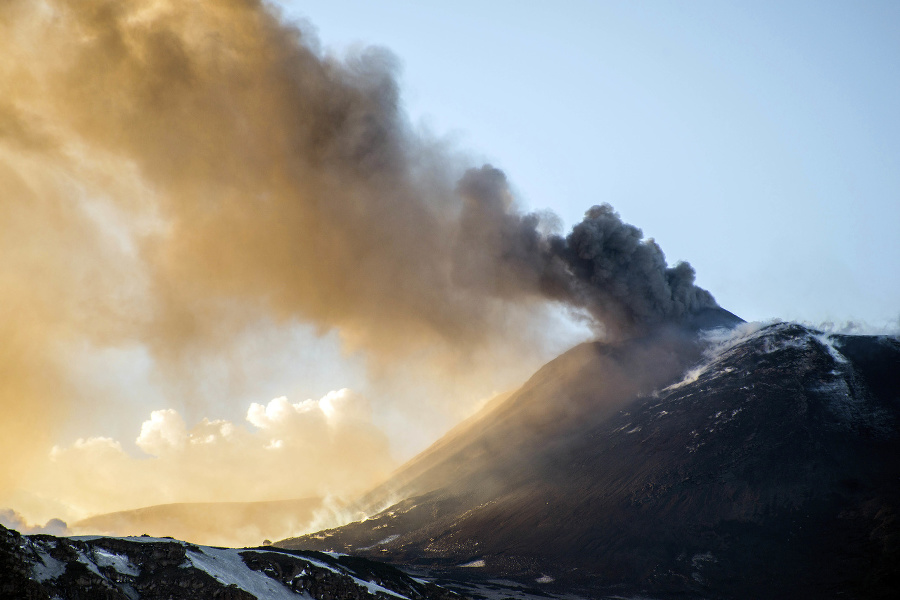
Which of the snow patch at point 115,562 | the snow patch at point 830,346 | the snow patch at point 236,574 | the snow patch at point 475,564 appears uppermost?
the snow patch at point 830,346

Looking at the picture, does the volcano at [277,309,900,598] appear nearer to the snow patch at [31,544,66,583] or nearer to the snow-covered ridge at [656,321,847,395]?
the snow-covered ridge at [656,321,847,395]

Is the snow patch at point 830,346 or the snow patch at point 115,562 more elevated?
the snow patch at point 830,346

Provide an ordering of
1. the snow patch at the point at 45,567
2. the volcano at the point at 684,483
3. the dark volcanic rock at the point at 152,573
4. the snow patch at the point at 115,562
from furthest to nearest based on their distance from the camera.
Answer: the volcano at the point at 684,483
the snow patch at the point at 115,562
the snow patch at the point at 45,567
the dark volcanic rock at the point at 152,573

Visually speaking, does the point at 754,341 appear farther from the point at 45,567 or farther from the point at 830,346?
the point at 45,567

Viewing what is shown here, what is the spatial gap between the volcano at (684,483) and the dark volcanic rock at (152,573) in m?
20.7

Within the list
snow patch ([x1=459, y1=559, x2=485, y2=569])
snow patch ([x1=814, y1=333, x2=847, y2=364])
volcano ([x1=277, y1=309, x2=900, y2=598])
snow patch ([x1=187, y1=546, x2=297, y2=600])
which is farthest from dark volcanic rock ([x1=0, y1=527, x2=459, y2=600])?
snow patch ([x1=814, y1=333, x2=847, y2=364])

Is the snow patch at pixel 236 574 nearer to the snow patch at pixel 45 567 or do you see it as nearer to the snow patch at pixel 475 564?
the snow patch at pixel 45 567

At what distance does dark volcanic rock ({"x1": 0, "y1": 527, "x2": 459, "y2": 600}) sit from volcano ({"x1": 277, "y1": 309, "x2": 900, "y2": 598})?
2071cm

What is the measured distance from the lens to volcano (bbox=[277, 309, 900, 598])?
50875 millimetres

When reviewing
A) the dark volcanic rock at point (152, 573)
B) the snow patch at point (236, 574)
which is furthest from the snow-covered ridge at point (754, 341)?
the snow patch at point (236, 574)

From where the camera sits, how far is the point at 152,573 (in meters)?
25.2

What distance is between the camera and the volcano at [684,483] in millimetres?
50875

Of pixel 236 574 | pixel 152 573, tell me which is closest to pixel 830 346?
pixel 236 574

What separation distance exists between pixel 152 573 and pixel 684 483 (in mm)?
55933
